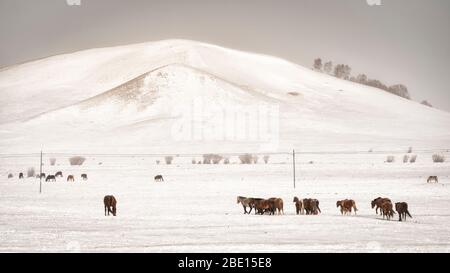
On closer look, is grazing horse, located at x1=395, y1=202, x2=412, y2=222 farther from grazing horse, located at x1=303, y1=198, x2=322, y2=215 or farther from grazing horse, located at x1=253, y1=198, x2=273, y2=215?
grazing horse, located at x1=253, y1=198, x2=273, y2=215

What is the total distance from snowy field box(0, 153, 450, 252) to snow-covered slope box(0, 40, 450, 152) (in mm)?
40499

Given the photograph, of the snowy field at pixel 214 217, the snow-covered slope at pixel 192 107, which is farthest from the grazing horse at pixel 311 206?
the snow-covered slope at pixel 192 107

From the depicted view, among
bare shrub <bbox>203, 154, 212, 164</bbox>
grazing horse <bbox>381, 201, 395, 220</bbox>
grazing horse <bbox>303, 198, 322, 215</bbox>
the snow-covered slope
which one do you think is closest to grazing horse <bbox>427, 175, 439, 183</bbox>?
grazing horse <bbox>303, 198, 322, 215</bbox>

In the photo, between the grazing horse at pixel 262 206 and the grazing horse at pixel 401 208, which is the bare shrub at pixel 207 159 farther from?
the grazing horse at pixel 401 208

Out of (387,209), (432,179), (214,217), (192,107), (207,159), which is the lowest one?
(214,217)

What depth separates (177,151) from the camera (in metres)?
75.6

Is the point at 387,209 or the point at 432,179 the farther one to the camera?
the point at 432,179

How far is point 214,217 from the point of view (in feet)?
68.9

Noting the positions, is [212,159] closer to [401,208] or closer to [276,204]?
[276,204]

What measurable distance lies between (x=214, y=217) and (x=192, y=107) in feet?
250

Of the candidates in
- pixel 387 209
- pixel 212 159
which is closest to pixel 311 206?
pixel 387 209

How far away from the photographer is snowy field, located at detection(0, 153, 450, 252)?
51.3 feet
